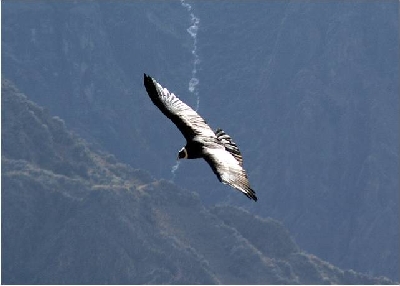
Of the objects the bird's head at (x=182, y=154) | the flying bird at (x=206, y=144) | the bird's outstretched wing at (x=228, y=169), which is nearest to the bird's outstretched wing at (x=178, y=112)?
the flying bird at (x=206, y=144)

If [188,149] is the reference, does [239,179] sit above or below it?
below

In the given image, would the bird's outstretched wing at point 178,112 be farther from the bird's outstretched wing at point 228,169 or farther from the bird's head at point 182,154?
the bird's outstretched wing at point 228,169

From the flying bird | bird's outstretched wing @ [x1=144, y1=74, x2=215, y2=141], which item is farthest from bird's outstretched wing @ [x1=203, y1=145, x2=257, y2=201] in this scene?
bird's outstretched wing @ [x1=144, y1=74, x2=215, y2=141]

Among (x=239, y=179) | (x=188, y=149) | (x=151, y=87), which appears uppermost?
(x=151, y=87)

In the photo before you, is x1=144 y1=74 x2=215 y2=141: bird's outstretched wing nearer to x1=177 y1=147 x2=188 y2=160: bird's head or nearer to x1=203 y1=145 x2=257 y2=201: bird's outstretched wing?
x1=177 y1=147 x2=188 y2=160: bird's head

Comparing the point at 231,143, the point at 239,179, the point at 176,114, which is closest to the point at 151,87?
the point at 176,114

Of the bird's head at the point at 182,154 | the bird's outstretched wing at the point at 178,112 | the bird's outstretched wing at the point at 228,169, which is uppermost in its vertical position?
the bird's outstretched wing at the point at 178,112

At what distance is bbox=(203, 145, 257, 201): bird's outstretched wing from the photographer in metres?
32.4

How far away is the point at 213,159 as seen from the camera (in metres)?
34.9

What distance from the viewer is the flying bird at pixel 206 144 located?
33353 millimetres

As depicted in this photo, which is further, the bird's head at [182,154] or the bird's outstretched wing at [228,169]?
the bird's head at [182,154]

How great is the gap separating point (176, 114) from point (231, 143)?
3.37 meters

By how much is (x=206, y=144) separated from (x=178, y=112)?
337cm

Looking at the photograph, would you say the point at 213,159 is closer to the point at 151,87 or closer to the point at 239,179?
the point at 239,179
